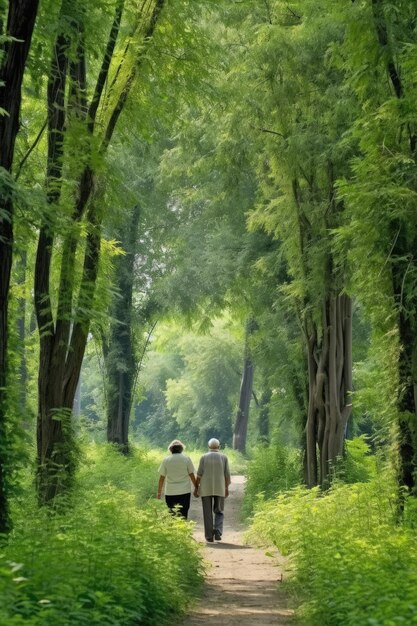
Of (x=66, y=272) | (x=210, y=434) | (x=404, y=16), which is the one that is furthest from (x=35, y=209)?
(x=210, y=434)

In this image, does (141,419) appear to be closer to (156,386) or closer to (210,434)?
(156,386)

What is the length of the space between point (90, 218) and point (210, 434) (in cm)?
6512

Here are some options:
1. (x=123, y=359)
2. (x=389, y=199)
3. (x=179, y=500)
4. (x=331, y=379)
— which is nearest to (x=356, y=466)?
(x=331, y=379)

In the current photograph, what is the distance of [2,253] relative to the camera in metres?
10.2

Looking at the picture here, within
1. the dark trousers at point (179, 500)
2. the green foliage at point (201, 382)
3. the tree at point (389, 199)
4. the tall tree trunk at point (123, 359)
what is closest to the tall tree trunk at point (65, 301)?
the dark trousers at point (179, 500)

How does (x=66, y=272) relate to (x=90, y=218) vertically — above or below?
below

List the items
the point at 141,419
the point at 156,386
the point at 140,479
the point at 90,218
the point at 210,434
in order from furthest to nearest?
the point at 141,419, the point at 156,386, the point at 210,434, the point at 140,479, the point at 90,218

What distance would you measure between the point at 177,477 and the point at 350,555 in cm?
734

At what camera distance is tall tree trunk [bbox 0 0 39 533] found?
9.93 meters

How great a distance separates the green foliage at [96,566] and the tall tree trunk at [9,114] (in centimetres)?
117

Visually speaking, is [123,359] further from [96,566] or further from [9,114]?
[96,566]

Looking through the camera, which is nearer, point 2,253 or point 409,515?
point 2,253

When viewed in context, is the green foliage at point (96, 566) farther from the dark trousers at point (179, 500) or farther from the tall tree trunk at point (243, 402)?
the tall tree trunk at point (243, 402)

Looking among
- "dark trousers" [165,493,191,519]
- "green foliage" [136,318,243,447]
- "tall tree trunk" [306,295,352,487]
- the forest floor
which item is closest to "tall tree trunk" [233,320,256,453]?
"green foliage" [136,318,243,447]
